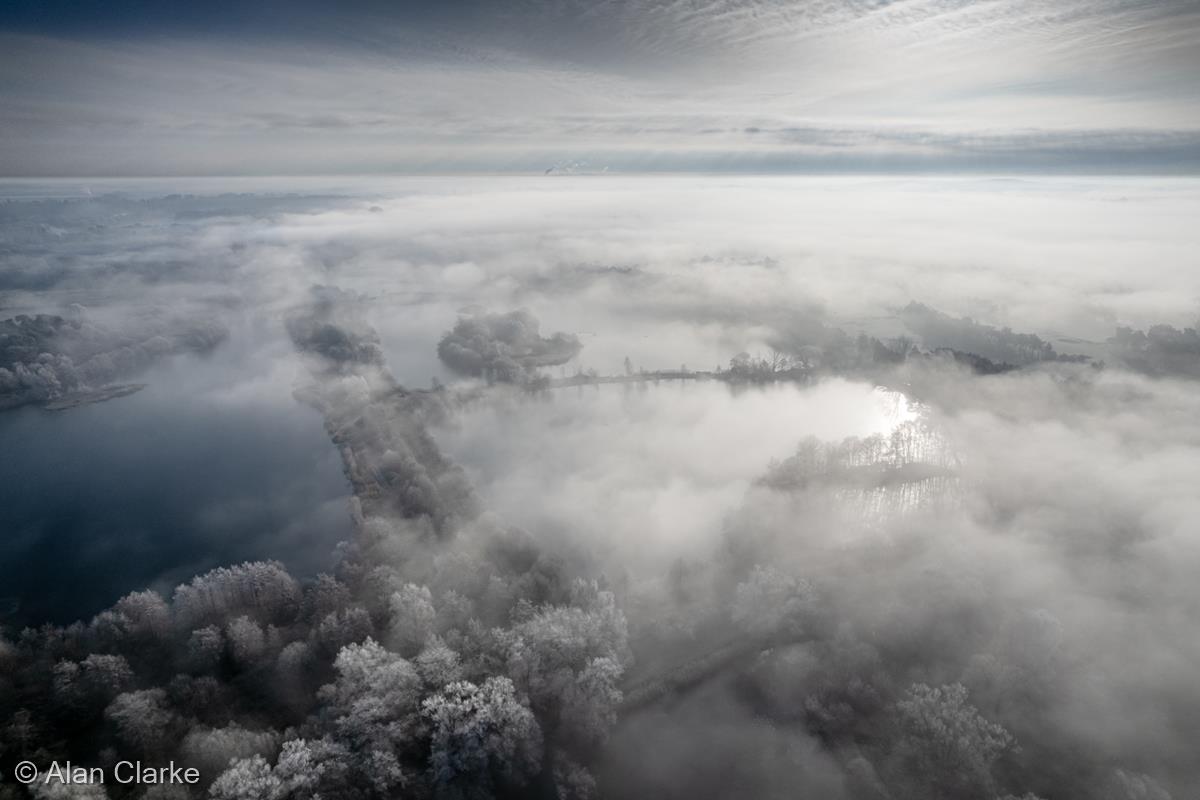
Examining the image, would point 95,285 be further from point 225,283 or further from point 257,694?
point 257,694

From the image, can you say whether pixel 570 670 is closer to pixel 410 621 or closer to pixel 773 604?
pixel 410 621

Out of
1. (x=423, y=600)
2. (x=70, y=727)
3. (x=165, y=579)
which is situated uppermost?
(x=423, y=600)

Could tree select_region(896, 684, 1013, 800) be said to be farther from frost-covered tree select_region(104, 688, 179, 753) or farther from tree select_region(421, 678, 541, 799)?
frost-covered tree select_region(104, 688, 179, 753)

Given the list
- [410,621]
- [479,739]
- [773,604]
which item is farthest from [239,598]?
[773,604]

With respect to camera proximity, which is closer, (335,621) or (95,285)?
(335,621)

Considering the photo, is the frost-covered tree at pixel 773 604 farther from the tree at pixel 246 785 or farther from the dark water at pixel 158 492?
the dark water at pixel 158 492

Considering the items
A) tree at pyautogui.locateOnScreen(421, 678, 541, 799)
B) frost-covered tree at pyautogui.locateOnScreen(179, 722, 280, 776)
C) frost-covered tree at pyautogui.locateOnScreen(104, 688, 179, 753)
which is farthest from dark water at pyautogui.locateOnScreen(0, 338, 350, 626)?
tree at pyautogui.locateOnScreen(421, 678, 541, 799)

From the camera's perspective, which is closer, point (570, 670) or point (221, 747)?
point (221, 747)

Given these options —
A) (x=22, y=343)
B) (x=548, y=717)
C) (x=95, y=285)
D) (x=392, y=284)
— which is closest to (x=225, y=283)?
(x=95, y=285)
